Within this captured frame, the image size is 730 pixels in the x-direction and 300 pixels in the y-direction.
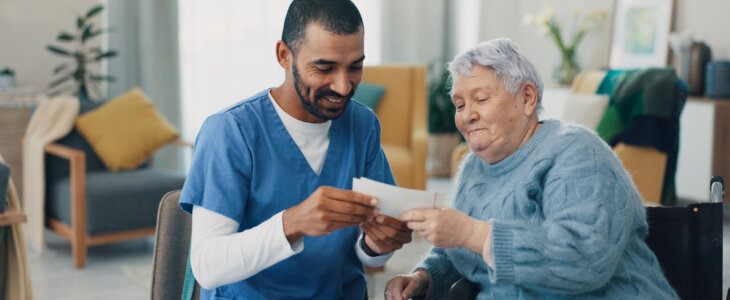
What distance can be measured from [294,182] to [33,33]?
162 inches

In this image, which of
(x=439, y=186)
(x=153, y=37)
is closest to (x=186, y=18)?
(x=153, y=37)

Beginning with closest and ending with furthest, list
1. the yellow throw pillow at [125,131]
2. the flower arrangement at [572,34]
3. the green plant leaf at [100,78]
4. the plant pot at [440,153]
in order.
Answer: the yellow throw pillow at [125,131]
the green plant leaf at [100,78]
the flower arrangement at [572,34]
the plant pot at [440,153]

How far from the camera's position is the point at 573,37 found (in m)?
6.26

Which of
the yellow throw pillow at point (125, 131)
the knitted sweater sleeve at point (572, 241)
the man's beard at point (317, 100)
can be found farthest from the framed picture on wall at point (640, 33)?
the man's beard at point (317, 100)

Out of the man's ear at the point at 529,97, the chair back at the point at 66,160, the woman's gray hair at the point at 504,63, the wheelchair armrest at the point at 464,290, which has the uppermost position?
the woman's gray hair at the point at 504,63

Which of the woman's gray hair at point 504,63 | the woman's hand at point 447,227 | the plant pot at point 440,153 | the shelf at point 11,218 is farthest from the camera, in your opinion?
the plant pot at point 440,153

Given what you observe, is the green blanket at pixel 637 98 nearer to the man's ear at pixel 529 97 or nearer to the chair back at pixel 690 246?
the chair back at pixel 690 246

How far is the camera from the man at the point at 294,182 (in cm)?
132

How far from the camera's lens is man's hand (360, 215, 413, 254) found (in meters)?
1.44

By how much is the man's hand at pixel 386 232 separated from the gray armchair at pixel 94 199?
103 inches

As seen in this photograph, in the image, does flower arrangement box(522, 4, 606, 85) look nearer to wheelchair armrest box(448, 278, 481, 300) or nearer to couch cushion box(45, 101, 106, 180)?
couch cushion box(45, 101, 106, 180)

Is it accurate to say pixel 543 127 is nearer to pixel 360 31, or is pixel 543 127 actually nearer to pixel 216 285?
pixel 360 31

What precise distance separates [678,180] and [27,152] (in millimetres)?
4121

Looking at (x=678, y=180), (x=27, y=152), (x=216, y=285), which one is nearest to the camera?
(x=216, y=285)
